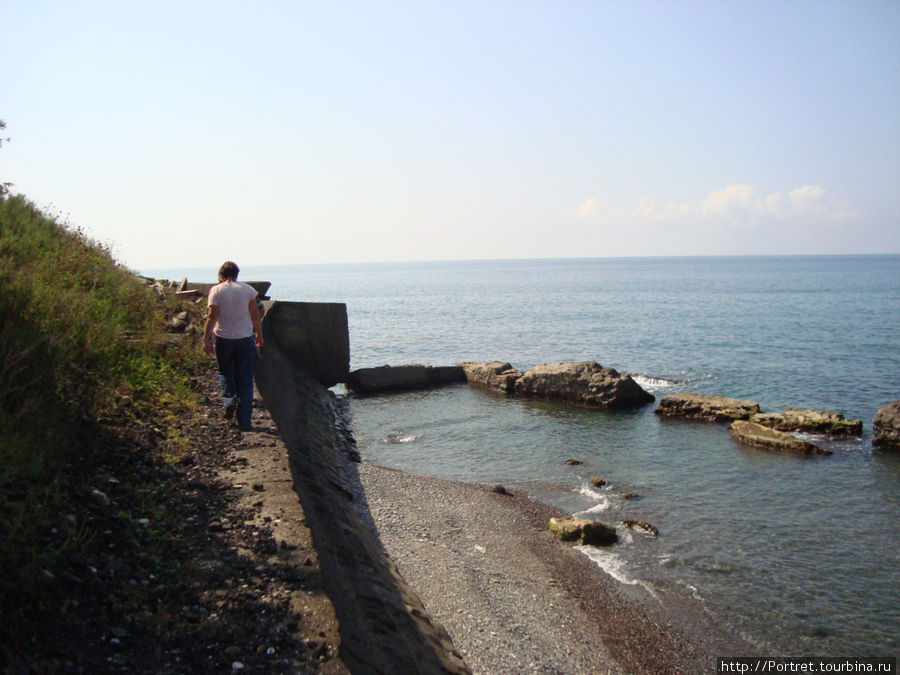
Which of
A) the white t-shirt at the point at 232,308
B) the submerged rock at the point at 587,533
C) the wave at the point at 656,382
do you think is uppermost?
the white t-shirt at the point at 232,308

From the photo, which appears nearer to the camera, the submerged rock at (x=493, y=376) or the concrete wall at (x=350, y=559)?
the concrete wall at (x=350, y=559)

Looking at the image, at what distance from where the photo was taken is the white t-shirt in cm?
830

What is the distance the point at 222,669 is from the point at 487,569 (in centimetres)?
578

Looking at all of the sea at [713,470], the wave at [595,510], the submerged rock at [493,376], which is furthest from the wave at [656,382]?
the wave at [595,510]

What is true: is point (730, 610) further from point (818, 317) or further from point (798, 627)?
point (818, 317)

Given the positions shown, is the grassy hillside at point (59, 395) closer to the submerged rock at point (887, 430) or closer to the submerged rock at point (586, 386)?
the submerged rock at point (586, 386)

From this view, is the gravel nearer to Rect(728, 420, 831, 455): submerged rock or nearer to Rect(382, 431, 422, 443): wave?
Rect(382, 431, 422, 443): wave

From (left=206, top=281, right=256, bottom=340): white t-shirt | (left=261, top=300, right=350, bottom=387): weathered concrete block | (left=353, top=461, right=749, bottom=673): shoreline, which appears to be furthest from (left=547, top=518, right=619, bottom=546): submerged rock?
(left=261, top=300, right=350, bottom=387): weathered concrete block

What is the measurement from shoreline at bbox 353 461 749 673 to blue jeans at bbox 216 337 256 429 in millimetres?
2664

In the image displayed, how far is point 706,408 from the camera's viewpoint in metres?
19.8

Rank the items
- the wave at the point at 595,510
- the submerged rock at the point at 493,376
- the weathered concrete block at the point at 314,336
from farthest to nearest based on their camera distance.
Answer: the submerged rock at the point at 493,376
the weathered concrete block at the point at 314,336
the wave at the point at 595,510

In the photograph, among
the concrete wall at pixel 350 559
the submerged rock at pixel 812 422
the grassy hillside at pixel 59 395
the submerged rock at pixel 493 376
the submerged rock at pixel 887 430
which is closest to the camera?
the grassy hillside at pixel 59 395

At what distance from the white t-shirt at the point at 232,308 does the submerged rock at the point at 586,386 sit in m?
15.3

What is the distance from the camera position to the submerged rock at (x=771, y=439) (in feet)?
52.0
